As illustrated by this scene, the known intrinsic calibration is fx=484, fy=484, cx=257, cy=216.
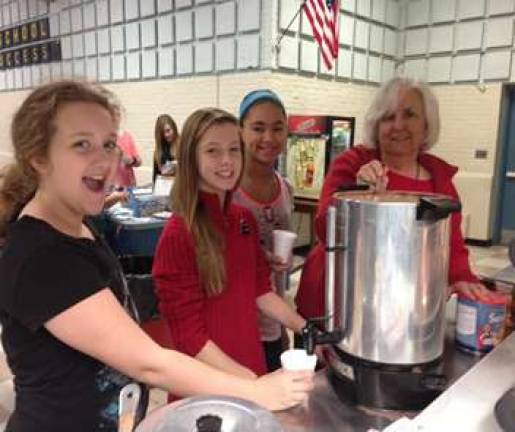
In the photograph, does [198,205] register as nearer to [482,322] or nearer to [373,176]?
[373,176]

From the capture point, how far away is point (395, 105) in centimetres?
145

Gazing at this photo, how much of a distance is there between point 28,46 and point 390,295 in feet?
27.2

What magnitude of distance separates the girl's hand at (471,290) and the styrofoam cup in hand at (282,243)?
1.88ft

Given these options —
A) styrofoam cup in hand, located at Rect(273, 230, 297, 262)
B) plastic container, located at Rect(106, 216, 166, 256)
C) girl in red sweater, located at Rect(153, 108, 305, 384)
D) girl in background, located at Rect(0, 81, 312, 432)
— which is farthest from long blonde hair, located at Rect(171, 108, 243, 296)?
plastic container, located at Rect(106, 216, 166, 256)

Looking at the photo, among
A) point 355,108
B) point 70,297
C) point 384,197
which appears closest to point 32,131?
point 70,297

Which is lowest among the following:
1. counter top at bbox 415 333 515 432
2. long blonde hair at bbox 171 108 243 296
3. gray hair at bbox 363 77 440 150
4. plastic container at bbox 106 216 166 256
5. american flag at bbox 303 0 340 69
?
plastic container at bbox 106 216 166 256

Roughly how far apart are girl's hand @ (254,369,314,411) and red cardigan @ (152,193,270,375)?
14.1 inches

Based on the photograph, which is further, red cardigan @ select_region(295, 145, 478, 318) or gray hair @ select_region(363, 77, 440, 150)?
gray hair @ select_region(363, 77, 440, 150)

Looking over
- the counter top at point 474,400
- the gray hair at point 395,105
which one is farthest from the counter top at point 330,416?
the gray hair at point 395,105

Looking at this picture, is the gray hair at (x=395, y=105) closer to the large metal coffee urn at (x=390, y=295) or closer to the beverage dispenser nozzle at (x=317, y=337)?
the large metal coffee urn at (x=390, y=295)

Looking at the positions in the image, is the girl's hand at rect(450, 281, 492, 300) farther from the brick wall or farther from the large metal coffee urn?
the brick wall

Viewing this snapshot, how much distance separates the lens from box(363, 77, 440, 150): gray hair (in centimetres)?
144

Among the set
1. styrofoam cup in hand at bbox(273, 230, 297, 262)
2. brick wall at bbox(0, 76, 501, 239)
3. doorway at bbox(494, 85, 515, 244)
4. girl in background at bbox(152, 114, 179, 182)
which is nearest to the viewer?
styrofoam cup in hand at bbox(273, 230, 297, 262)

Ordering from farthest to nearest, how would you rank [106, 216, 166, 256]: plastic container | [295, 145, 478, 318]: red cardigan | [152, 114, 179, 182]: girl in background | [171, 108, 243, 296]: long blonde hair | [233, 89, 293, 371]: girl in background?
[152, 114, 179, 182]: girl in background
[106, 216, 166, 256]: plastic container
[233, 89, 293, 371]: girl in background
[295, 145, 478, 318]: red cardigan
[171, 108, 243, 296]: long blonde hair
